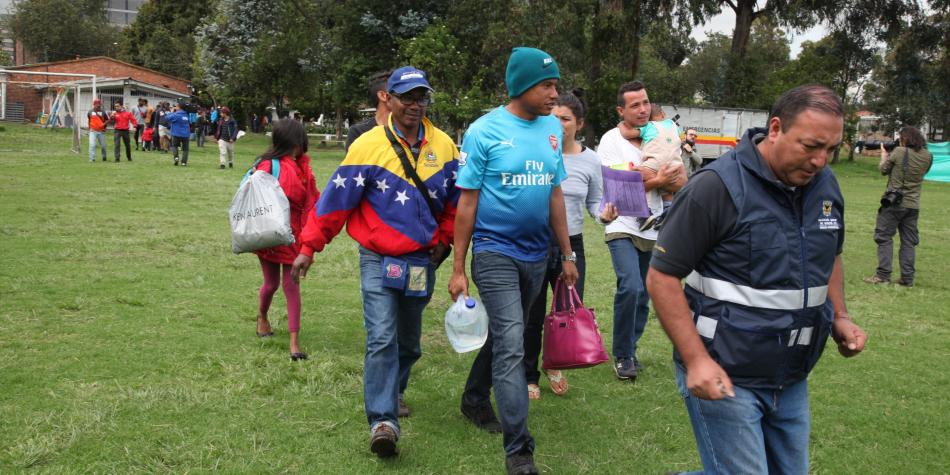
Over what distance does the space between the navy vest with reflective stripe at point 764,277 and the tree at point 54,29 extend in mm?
74417

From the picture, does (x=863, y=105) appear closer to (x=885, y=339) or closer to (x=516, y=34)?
(x=516, y=34)

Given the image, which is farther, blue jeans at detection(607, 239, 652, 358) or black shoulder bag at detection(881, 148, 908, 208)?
black shoulder bag at detection(881, 148, 908, 208)

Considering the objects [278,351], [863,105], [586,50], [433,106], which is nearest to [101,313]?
[278,351]

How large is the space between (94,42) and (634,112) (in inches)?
2993

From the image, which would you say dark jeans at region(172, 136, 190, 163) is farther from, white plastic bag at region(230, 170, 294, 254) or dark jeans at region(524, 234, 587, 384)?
dark jeans at region(524, 234, 587, 384)

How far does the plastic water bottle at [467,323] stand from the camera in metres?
4.35

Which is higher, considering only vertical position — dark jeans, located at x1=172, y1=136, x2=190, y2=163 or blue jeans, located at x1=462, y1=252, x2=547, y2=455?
dark jeans, located at x1=172, y1=136, x2=190, y2=163

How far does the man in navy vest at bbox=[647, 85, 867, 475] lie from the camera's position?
9.07 feet

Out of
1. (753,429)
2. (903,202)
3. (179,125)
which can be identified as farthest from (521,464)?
(179,125)

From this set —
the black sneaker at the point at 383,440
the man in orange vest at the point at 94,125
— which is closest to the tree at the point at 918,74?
the man in orange vest at the point at 94,125

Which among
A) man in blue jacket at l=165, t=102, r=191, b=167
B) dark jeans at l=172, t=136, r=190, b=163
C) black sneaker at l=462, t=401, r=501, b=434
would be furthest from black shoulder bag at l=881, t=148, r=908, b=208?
dark jeans at l=172, t=136, r=190, b=163

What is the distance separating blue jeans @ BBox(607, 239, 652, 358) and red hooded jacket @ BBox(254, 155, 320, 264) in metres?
2.24

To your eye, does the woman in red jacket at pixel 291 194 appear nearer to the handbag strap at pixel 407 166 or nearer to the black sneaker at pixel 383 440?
the handbag strap at pixel 407 166

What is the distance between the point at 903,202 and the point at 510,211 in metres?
8.46
